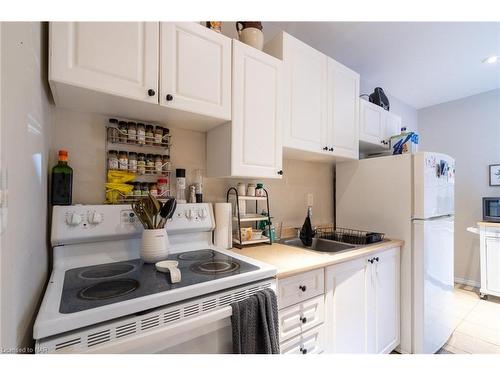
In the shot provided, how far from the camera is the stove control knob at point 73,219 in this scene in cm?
98

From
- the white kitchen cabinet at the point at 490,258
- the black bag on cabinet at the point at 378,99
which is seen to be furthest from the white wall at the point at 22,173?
the white kitchen cabinet at the point at 490,258

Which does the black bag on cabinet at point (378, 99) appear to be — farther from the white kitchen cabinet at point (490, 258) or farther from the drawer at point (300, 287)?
the drawer at point (300, 287)

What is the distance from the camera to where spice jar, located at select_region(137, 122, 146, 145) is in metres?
1.25

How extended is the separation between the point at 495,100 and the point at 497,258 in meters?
1.98

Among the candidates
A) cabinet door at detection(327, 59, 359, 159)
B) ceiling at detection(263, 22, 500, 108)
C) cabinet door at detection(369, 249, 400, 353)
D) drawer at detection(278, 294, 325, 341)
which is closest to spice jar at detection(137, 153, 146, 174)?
drawer at detection(278, 294, 325, 341)

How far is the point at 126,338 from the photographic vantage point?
2.14 ft

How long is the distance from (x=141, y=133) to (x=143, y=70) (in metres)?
0.35

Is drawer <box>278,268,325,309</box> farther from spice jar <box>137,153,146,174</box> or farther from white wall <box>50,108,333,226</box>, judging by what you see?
spice jar <box>137,153,146,174</box>

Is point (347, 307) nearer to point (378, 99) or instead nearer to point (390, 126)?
point (390, 126)

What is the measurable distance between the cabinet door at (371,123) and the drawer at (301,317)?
1496 millimetres

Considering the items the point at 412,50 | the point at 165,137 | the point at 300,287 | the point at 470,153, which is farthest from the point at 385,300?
the point at 470,153
